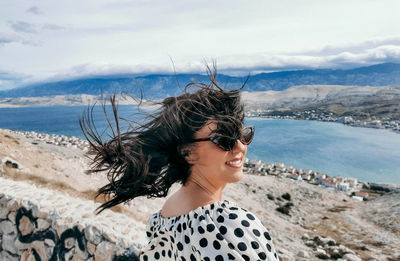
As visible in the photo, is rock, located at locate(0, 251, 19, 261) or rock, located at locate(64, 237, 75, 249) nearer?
rock, located at locate(64, 237, 75, 249)

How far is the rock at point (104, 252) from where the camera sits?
3.51 metres

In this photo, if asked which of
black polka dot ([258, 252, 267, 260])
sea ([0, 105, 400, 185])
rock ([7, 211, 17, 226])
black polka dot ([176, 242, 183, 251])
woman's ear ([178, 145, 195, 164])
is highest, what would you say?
woman's ear ([178, 145, 195, 164])

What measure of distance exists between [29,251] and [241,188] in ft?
79.7

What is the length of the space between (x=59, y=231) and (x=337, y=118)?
162287 millimetres

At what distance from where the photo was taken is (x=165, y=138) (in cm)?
179

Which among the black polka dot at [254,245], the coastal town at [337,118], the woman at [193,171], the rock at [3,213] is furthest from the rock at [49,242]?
the coastal town at [337,118]

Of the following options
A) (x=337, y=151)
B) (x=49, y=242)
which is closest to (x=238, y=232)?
(x=49, y=242)

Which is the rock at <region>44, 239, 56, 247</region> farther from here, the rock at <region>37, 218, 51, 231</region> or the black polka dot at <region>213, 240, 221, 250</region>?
the black polka dot at <region>213, 240, 221, 250</region>

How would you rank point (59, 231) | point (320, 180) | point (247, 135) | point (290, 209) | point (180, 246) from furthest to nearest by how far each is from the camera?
point (320, 180)
point (290, 209)
point (59, 231)
point (247, 135)
point (180, 246)

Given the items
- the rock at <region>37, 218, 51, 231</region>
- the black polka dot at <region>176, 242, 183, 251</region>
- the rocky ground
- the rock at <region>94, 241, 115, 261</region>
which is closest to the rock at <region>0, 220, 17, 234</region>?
the rock at <region>37, 218, 51, 231</region>

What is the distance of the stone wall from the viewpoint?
361 centimetres

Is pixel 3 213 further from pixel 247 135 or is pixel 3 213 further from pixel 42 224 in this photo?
pixel 247 135

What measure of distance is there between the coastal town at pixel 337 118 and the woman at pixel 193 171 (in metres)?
116

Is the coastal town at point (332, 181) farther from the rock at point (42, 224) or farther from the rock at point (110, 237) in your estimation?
the rock at point (42, 224)
